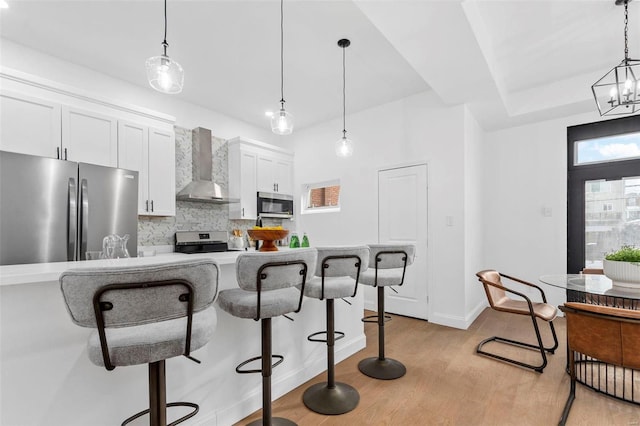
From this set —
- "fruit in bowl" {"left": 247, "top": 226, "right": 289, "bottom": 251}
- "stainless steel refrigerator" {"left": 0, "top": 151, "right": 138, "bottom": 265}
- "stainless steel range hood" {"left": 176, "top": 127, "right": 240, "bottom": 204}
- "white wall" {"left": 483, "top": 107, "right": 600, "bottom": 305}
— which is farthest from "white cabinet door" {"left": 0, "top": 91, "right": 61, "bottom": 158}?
"white wall" {"left": 483, "top": 107, "right": 600, "bottom": 305}

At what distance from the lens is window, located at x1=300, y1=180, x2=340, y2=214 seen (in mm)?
4922

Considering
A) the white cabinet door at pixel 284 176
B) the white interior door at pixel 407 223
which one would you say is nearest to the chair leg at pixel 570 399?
the white interior door at pixel 407 223

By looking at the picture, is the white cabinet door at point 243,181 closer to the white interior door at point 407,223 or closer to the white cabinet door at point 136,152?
the white cabinet door at point 136,152

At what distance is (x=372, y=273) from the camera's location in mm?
2344

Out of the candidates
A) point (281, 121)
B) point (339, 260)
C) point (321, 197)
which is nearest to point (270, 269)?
point (339, 260)

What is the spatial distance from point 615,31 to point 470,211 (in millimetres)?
2093

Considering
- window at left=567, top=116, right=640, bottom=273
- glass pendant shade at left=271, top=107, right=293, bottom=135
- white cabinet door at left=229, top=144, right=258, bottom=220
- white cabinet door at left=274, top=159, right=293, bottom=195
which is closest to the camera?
glass pendant shade at left=271, top=107, right=293, bottom=135

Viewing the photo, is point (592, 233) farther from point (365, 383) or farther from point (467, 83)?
point (365, 383)

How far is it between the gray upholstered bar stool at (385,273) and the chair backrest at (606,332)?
1.03 metres

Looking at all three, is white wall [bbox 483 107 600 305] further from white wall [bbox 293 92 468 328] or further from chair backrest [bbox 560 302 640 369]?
chair backrest [bbox 560 302 640 369]

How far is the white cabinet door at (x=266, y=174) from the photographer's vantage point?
486 cm

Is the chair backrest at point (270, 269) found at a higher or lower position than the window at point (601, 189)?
lower

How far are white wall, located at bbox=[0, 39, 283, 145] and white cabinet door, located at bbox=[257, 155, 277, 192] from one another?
61 centimetres

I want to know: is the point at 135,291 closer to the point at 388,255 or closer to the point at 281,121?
the point at 388,255
